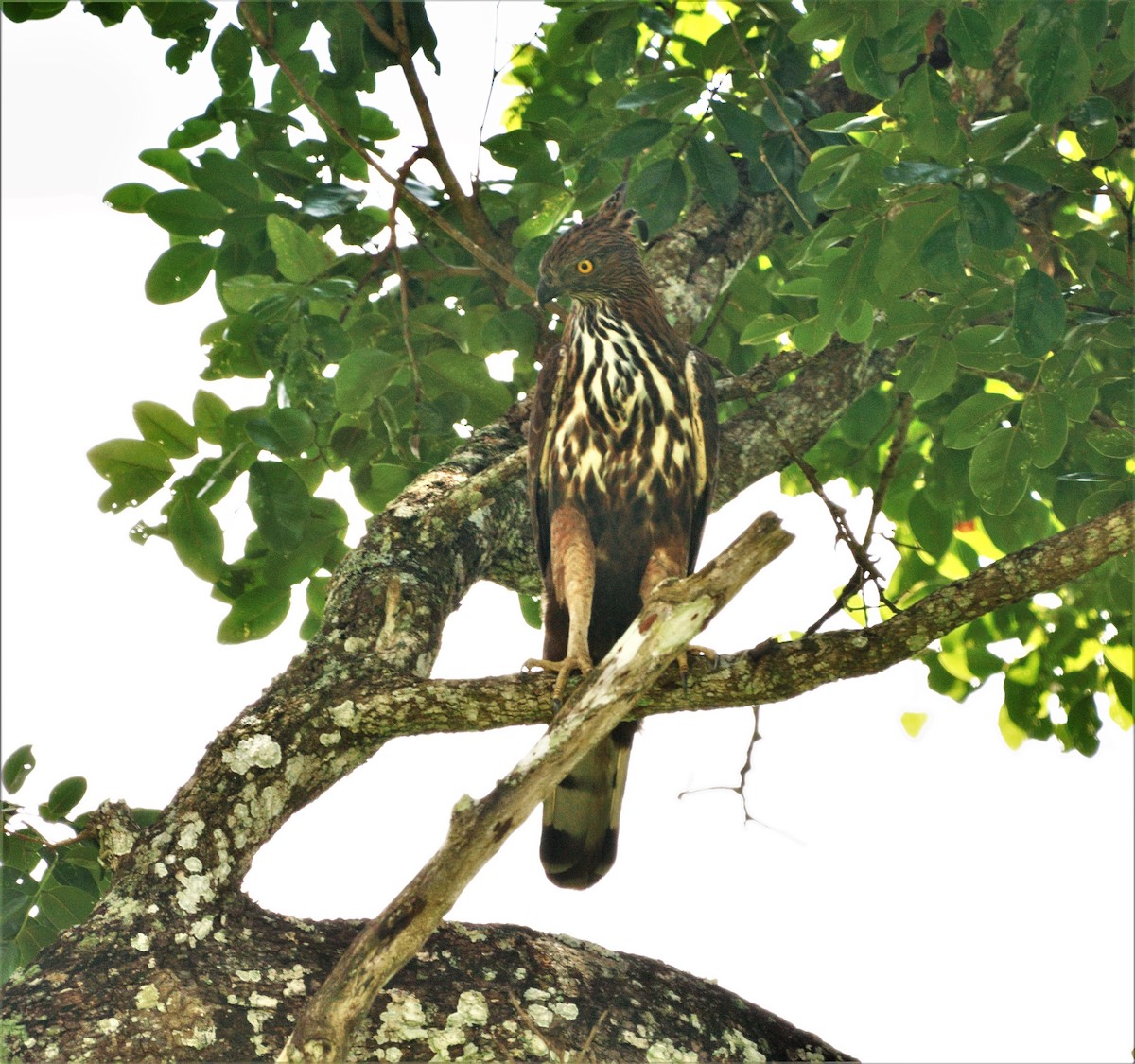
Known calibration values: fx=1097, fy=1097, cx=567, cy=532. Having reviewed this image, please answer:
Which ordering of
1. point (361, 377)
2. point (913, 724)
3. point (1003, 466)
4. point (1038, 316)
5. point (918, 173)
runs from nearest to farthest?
1. point (918, 173)
2. point (1038, 316)
3. point (1003, 466)
4. point (361, 377)
5. point (913, 724)

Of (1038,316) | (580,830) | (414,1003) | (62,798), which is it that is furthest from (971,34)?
(62,798)

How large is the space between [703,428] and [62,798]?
218 cm

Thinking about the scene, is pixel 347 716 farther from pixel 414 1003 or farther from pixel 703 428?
pixel 703 428

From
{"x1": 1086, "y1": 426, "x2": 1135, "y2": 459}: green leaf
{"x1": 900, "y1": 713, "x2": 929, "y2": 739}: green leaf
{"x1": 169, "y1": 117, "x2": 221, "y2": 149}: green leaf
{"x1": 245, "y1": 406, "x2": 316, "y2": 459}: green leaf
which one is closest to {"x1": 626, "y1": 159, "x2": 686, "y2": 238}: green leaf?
{"x1": 245, "y1": 406, "x2": 316, "y2": 459}: green leaf

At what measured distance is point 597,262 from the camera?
12.1 ft

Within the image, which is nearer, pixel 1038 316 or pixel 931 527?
pixel 1038 316

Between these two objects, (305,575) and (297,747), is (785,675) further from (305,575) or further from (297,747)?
(305,575)

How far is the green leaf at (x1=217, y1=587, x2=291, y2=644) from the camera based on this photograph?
146 inches

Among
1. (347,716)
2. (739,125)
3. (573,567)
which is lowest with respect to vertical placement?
(347,716)

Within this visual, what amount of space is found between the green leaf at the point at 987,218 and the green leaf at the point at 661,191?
32.7 inches

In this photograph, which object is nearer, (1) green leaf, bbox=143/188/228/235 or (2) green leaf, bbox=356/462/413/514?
(1) green leaf, bbox=143/188/228/235

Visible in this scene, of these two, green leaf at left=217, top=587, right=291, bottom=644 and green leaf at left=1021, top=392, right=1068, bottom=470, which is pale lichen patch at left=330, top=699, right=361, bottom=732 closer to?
green leaf at left=217, top=587, right=291, bottom=644

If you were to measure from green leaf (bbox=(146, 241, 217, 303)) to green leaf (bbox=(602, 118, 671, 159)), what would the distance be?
4.80 ft

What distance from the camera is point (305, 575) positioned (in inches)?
150
